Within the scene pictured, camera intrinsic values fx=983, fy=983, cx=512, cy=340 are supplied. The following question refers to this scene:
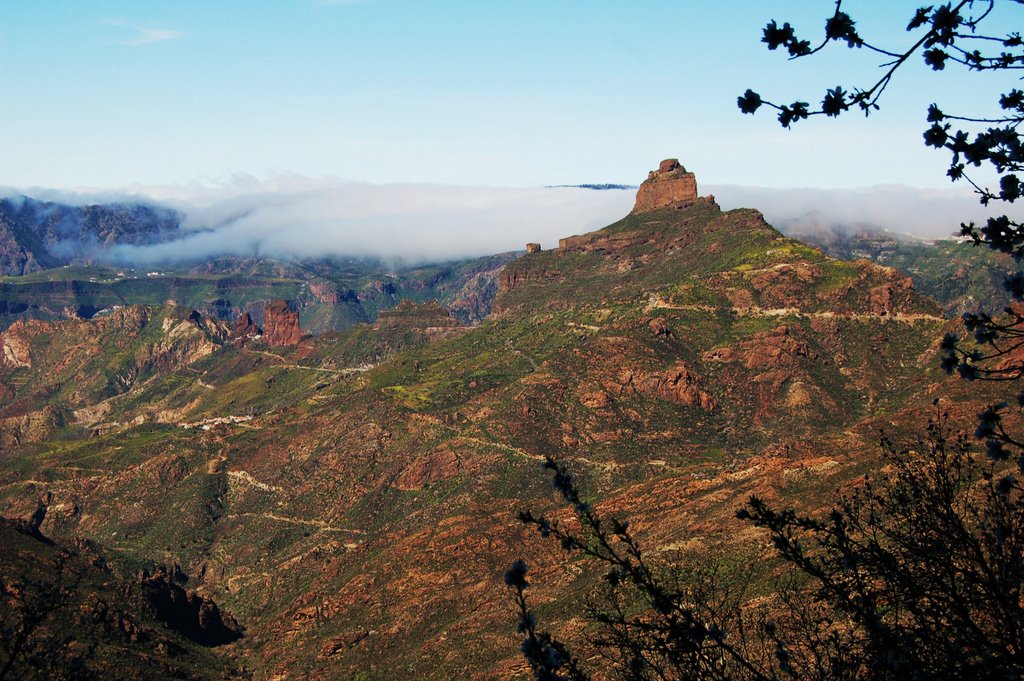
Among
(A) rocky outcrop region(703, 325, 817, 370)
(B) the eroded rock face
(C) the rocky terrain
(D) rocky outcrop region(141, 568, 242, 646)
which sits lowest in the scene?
(D) rocky outcrop region(141, 568, 242, 646)

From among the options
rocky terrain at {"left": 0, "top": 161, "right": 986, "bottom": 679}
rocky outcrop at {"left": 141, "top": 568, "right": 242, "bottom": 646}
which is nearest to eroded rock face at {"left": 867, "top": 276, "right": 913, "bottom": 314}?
rocky terrain at {"left": 0, "top": 161, "right": 986, "bottom": 679}

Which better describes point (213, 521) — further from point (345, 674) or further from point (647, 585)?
point (647, 585)

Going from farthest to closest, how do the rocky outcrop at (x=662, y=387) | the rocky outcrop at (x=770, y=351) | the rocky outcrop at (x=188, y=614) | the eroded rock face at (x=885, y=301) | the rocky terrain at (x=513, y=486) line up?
the eroded rock face at (x=885, y=301)
the rocky outcrop at (x=770, y=351)
the rocky outcrop at (x=662, y=387)
the rocky outcrop at (x=188, y=614)
the rocky terrain at (x=513, y=486)

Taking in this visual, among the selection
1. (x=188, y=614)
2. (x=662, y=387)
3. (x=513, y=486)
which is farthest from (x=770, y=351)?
(x=188, y=614)

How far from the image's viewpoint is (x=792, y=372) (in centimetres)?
18550

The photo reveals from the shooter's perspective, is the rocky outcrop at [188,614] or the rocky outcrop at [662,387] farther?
the rocky outcrop at [662,387]

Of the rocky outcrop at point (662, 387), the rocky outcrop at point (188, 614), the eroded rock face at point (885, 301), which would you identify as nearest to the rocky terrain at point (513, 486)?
the eroded rock face at point (885, 301)

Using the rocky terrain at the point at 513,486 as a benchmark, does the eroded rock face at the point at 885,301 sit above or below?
above

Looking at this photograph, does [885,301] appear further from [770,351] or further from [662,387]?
[662,387]

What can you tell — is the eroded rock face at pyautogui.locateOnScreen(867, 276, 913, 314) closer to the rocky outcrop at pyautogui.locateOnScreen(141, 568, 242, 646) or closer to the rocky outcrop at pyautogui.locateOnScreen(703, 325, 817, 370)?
the rocky outcrop at pyautogui.locateOnScreen(703, 325, 817, 370)

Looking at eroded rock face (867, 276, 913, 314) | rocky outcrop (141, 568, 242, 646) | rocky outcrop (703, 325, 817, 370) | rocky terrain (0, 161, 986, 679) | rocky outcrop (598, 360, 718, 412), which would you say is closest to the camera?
rocky terrain (0, 161, 986, 679)

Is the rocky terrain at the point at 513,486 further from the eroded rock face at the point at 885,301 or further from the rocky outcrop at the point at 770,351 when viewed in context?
the rocky outcrop at the point at 770,351

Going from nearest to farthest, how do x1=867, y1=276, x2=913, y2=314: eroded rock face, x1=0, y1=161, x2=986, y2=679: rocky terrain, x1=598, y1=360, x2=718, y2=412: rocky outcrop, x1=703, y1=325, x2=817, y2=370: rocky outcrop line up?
1. x1=0, y1=161, x2=986, y2=679: rocky terrain
2. x1=598, y1=360, x2=718, y2=412: rocky outcrop
3. x1=703, y1=325, x2=817, y2=370: rocky outcrop
4. x1=867, y1=276, x2=913, y2=314: eroded rock face

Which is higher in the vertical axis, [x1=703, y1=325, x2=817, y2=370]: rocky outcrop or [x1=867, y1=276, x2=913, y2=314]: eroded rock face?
[x1=867, y1=276, x2=913, y2=314]: eroded rock face
